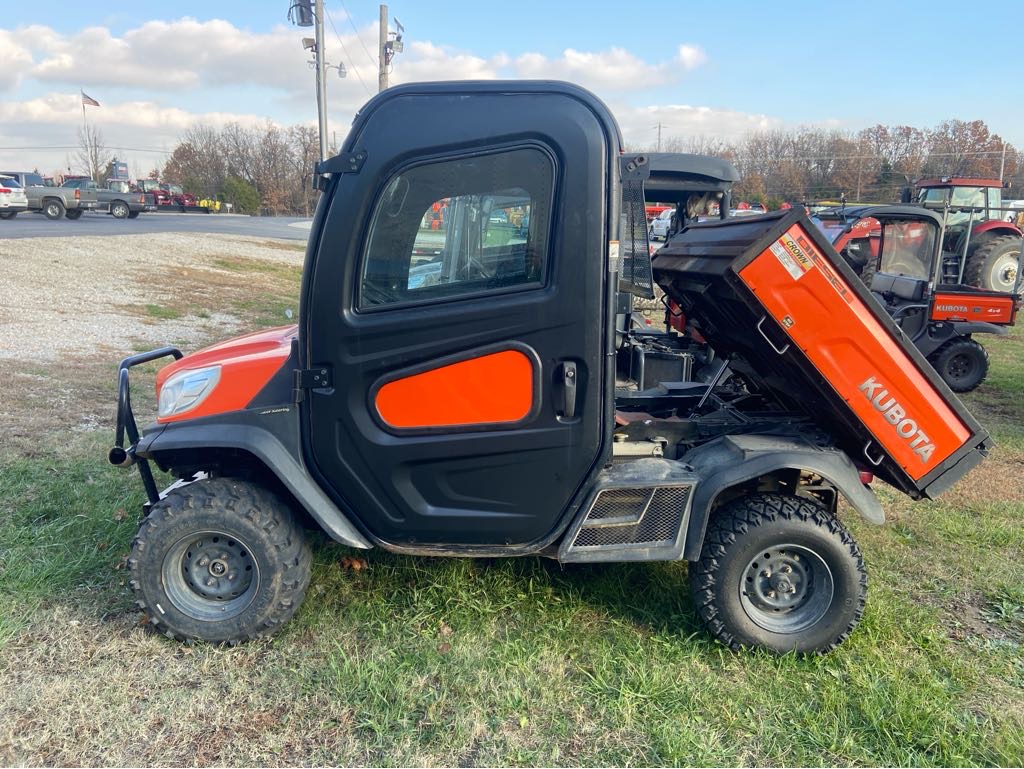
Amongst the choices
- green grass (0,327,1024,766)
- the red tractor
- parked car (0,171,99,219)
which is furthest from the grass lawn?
parked car (0,171,99,219)

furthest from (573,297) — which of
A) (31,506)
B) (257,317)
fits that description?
(257,317)

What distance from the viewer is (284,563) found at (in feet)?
10.5

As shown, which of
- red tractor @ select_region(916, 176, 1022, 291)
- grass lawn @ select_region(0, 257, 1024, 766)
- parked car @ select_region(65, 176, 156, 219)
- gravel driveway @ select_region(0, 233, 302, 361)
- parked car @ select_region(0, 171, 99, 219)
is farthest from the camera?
parked car @ select_region(65, 176, 156, 219)

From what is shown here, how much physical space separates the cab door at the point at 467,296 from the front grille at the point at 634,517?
0.47ft

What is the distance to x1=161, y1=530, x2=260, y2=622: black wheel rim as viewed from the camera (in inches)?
128

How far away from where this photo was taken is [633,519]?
3.16 metres

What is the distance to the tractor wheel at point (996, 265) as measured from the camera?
1216cm

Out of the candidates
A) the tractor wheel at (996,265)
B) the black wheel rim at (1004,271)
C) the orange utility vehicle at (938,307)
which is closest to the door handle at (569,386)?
the orange utility vehicle at (938,307)

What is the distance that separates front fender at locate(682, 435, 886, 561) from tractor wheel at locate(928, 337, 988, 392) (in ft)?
21.8

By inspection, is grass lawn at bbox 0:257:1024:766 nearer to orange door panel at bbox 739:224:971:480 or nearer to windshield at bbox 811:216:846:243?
orange door panel at bbox 739:224:971:480

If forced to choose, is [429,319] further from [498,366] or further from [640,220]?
[640,220]

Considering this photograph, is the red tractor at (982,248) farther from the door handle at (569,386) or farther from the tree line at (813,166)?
the tree line at (813,166)

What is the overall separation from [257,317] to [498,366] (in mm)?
10131

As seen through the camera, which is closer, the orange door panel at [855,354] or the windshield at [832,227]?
the orange door panel at [855,354]
